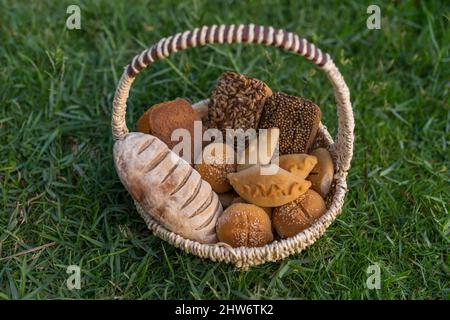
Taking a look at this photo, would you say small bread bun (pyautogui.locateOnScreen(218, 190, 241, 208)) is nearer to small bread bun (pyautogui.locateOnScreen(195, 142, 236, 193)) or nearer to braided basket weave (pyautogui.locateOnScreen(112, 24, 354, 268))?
small bread bun (pyautogui.locateOnScreen(195, 142, 236, 193))

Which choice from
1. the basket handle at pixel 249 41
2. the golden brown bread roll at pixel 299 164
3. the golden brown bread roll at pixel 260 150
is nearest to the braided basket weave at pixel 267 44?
the basket handle at pixel 249 41

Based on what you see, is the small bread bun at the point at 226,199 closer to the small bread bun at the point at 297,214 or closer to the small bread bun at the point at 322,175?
the small bread bun at the point at 297,214

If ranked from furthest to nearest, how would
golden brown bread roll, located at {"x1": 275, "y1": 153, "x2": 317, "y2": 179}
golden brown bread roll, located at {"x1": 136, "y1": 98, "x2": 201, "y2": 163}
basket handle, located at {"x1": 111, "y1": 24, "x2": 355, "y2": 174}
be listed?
golden brown bread roll, located at {"x1": 136, "y1": 98, "x2": 201, "y2": 163}
golden brown bread roll, located at {"x1": 275, "y1": 153, "x2": 317, "y2": 179}
basket handle, located at {"x1": 111, "y1": 24, "x2": 355, "y2": 174}

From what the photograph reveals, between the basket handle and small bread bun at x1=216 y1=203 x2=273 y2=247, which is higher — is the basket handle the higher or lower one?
the higher one

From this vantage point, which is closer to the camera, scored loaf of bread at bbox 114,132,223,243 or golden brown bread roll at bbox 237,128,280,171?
scored loaf of bread at bbox 114,132,223,243

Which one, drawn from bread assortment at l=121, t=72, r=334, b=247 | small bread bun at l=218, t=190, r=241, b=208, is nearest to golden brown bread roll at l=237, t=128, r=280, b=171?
bread assortment at l=121, t=72, r=334, b=247
